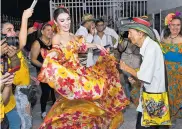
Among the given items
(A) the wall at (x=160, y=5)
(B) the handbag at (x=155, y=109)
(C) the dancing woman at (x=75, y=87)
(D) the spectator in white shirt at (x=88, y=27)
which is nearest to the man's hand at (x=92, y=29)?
(D) the spectator in white shirt at (x=88, y=27)

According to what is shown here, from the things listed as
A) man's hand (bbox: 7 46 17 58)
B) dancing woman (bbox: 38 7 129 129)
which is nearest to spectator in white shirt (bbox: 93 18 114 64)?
dancing woman (bbox: 38 7 129 129)

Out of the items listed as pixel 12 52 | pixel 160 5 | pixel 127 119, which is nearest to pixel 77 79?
pixel 12 52

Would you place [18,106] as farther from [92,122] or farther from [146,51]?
[146,51]

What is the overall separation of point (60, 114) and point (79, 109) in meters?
0.21

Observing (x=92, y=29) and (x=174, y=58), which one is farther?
(x=92, y=29)

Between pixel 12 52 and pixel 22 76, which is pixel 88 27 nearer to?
pixel 22 76

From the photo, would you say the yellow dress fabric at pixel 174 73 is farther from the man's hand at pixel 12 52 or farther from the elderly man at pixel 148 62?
the man's hand at pixel 12 52

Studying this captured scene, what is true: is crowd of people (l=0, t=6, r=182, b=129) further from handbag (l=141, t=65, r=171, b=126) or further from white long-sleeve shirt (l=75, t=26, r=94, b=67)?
white long-sleeve shirt (l=75, t=26, r=94, b=67)

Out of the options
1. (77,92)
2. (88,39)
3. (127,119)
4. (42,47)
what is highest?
(88,39)

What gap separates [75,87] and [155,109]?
2.74 ft

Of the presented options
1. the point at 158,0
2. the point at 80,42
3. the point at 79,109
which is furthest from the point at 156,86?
the point at 158,0

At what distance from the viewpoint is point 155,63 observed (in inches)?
126

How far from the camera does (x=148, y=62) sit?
3145 mm

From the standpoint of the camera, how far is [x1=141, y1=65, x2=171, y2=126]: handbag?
322 cm
